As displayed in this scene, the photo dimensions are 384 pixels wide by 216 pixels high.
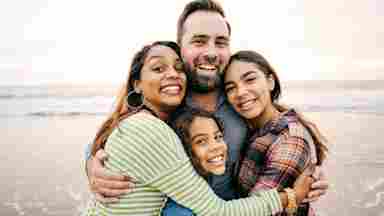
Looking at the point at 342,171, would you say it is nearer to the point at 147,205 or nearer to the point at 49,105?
the point at 147,205

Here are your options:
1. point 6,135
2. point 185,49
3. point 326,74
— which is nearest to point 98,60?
point 6,135

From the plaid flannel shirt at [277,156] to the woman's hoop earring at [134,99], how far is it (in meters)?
0.80

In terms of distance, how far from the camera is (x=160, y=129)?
2182mm

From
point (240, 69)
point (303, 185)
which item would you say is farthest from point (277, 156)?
point (240, 69)

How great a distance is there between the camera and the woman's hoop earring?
2871 millimetres

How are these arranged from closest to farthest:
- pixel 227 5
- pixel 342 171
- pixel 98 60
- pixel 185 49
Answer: pixel 185 49
pixel 342 171
pixel 227 5
pixel 98 60

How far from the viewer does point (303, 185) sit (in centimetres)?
258

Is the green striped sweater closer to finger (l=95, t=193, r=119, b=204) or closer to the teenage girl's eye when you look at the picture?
finger (l=95, t=193, r=119, b=204)

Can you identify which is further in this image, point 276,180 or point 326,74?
point 326,74

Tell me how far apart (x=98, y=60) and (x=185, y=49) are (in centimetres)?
1690

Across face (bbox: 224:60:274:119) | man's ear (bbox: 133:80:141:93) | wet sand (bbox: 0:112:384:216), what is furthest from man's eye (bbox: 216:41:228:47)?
wet sand (bbox: 0:112:384:216)

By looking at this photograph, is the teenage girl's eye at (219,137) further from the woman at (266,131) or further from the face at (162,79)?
the face at (162,79)

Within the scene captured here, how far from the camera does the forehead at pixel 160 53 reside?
8.96 feet

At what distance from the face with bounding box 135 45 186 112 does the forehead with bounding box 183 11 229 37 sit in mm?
412
